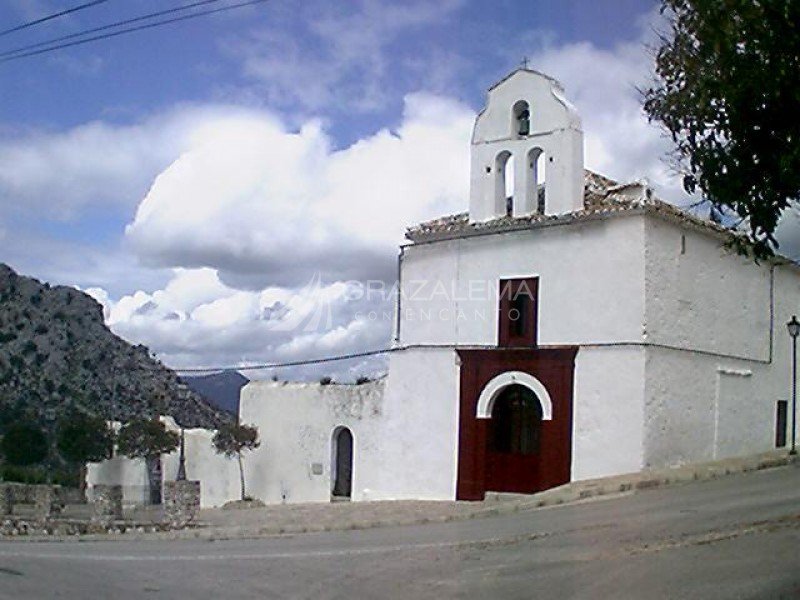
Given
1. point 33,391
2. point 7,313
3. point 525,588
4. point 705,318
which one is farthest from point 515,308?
point 7,313

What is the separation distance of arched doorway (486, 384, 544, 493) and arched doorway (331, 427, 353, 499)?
12.4ft

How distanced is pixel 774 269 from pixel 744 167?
51.0 feet

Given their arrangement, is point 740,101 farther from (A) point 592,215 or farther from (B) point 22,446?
(B) point 22,446

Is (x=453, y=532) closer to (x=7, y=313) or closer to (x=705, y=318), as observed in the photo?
(x=705, y=318)

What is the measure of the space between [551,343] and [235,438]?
8.10 m

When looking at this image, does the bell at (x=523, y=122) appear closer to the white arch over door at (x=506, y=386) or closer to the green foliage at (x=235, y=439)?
the white arch over door at (x=506, y=386)

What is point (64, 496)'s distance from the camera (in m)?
26.0

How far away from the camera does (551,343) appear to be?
1923 cm

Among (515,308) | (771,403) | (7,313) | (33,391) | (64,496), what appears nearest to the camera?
(515,308)

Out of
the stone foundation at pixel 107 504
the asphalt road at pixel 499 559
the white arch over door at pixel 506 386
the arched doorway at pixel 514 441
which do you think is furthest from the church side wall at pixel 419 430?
the stone foundation at pixel 107 504

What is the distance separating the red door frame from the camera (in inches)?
743

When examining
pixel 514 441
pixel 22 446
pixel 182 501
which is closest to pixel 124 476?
pixel 22 446

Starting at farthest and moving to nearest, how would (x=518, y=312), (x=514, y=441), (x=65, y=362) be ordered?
(x=65, y=362), (x=514, y=441), (x=518, y=312)

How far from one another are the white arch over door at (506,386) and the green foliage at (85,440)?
1183 cm
